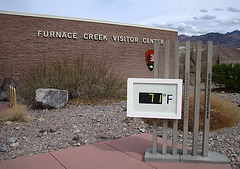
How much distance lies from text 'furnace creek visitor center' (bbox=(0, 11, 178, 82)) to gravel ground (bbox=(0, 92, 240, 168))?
6330 mm

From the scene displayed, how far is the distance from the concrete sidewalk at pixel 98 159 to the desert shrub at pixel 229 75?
11304 mm

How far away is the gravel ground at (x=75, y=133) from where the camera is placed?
483cm

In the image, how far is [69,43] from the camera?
1725 centimetres

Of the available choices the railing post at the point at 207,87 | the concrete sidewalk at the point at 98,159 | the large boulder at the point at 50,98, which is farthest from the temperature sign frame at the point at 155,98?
the large boulder at the point at 50,98

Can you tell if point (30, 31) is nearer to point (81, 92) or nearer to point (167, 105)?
point (81, 92)

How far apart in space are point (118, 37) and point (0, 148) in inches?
606

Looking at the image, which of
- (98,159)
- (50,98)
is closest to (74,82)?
(50,98)

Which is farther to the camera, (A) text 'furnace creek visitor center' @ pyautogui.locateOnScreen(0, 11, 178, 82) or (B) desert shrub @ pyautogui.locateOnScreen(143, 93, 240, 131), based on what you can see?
Answer: (A) text 'furnace creek visitor center' @ pyautogui.locateOnScreen(0, 11, 178, 82)

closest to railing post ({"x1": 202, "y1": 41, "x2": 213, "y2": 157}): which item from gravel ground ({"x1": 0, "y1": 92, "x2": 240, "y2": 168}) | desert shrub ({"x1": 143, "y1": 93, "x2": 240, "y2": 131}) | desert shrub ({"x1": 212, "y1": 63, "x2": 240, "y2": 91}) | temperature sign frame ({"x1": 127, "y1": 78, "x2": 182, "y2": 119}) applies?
temperature sign frame ({"x1": 127, "y1": 78, "x2": 182, "y2": 119})

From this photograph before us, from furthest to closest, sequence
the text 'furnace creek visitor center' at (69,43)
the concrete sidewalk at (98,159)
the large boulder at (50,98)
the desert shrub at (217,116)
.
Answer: the text 'furnace creek visitor center' at (69,43) → the large boulder at (50,98) → the desert shrub at (217,116) → the concrete sidewalk at (98,159)

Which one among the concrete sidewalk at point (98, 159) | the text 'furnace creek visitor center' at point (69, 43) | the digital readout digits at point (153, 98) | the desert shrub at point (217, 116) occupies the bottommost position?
the concrete sidewalk at point (98, 159)

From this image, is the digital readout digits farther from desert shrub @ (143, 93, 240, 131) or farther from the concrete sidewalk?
desert shrub @ (143, 93, 240, 131)

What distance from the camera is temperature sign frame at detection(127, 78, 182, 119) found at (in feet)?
13.2

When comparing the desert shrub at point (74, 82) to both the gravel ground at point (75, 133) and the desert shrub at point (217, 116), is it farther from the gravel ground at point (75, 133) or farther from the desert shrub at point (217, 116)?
the desert shrub at point (217, 116)
